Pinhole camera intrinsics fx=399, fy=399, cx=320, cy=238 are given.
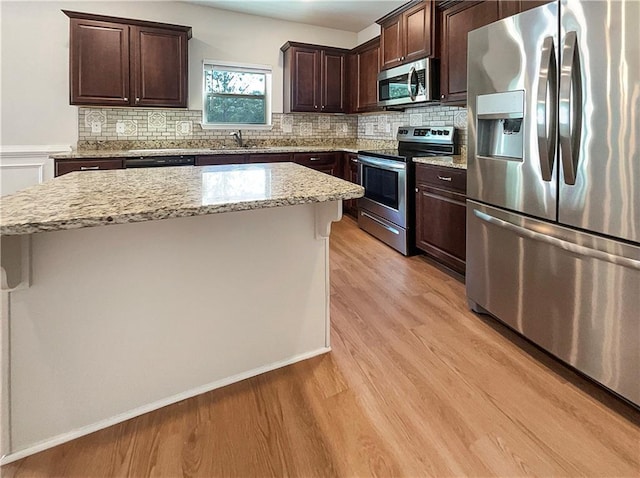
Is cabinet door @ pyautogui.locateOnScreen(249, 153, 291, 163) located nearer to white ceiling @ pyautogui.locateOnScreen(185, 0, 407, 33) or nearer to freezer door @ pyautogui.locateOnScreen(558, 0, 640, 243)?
white ceiling @ pyautogui.locateOnScreen(185, 0, 407, 33)

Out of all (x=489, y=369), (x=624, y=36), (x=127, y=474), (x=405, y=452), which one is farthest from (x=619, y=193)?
(x=127, y=474)

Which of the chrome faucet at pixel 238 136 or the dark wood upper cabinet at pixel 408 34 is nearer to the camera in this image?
the dark wood upper cabinet at pixel 408 34

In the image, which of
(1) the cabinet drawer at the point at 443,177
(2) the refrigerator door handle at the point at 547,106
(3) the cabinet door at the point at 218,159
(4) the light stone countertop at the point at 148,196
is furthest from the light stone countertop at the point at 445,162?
(3) the cabinet door at the point at 218,159

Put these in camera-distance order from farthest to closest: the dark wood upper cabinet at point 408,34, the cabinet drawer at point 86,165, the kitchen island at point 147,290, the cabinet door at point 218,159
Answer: the cabinet door at point 218,159 → the cabinet drawer at point 86,165 → the dark wood upper cabinet at point 408,34 → the kitchen island at point 147,290

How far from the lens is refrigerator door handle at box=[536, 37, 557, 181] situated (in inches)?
67.4

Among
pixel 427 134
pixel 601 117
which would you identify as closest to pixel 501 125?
pixel 601 117

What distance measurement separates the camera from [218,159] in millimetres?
4273

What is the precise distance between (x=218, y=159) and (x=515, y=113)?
3104 mm

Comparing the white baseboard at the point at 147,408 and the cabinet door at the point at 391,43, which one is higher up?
the cabinet door at the point at 391,43

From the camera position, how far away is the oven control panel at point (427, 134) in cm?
385

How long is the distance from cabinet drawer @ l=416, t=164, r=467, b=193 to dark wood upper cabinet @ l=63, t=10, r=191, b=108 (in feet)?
8.76

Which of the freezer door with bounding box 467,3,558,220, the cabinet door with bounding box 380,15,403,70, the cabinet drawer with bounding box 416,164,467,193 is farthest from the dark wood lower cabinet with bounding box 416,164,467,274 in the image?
the cabinet door with bounding box 380,15,403,70

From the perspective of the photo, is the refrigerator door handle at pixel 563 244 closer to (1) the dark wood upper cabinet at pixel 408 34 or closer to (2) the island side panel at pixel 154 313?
(2) the island side panel at pixel 154 313

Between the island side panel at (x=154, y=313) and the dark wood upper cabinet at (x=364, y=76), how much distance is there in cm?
348
